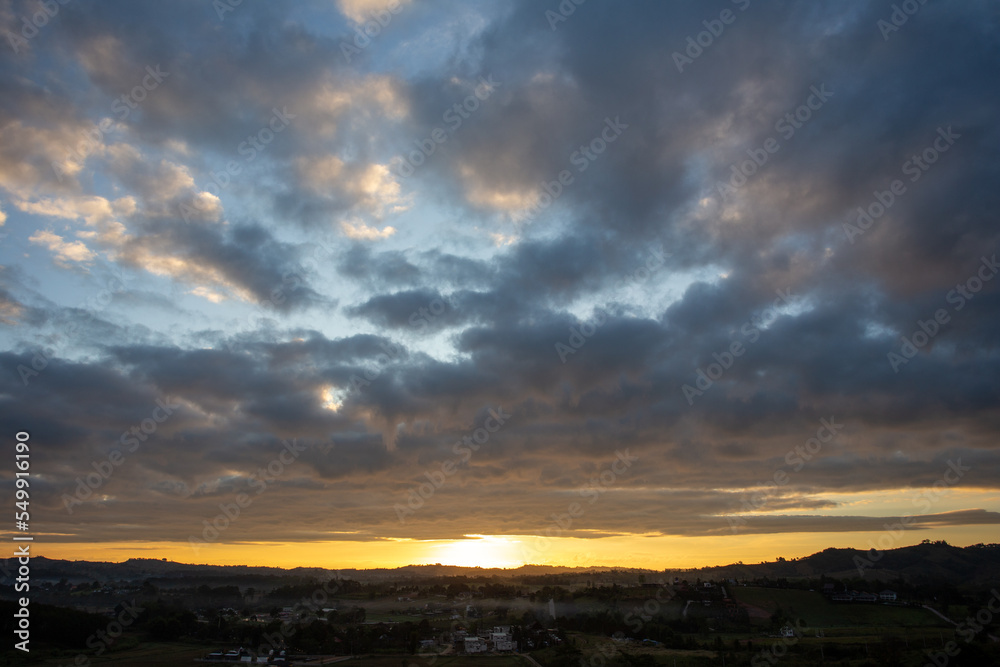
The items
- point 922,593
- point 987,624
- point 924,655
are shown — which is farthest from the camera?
point 922,593

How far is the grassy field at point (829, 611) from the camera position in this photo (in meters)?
125

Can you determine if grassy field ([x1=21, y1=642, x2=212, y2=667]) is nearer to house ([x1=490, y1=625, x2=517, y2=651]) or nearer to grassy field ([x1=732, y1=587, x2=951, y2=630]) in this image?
house ([x1=490, y1=625, x2=517, y2=651])

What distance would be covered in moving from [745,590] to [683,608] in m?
33.4

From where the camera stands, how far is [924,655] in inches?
3027

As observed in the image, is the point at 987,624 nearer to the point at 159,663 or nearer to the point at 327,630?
the point at 327,630

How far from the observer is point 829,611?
140875mm

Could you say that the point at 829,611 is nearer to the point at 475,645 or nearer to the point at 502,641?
the point at 502,641

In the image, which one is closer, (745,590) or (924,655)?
(924,655)

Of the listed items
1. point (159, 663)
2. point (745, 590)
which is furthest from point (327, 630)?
point (745, 590)

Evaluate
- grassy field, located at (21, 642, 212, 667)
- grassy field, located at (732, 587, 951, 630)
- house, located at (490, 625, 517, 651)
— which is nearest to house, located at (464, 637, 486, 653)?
house, located at (490, 625, 517, 651)

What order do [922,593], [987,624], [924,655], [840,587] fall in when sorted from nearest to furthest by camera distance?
1. [924,655]
2. [987,624]
3. [922,593]
4. [840,587]

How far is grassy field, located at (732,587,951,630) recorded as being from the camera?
4914 inches

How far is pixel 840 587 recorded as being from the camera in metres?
172

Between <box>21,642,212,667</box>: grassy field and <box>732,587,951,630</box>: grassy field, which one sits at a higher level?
<box>21,642,212,667</box>: grassy field
